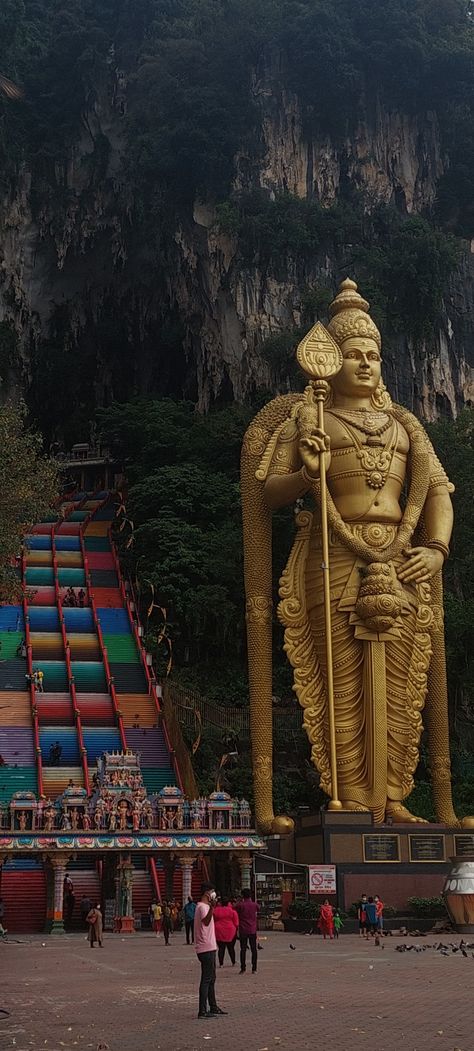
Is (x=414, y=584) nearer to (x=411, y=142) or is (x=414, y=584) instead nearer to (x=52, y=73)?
(x=411, y=142)

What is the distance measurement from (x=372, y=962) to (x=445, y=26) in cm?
3319

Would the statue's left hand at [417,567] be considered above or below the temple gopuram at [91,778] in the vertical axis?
above

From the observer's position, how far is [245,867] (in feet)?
52.5

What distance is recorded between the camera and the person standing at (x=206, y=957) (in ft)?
21.5

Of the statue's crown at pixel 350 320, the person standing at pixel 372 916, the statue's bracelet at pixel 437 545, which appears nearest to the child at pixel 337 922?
the person standing at pixel 372 916

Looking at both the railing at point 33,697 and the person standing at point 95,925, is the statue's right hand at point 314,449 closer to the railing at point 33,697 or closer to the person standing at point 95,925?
the railing at point 33,697

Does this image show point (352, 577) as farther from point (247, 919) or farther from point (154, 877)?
point (247, 919)

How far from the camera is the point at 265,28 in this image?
35250mm

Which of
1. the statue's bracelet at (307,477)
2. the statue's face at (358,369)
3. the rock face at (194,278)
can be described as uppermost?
the rock face at (194,278)

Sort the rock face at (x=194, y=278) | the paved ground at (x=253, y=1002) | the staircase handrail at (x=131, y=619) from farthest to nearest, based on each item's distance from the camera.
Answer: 1. the rock face at (x=194, y=278)
2. the staircase handrail at (x=131, y=619)
3. the paved ground at (x=253, y=1002)

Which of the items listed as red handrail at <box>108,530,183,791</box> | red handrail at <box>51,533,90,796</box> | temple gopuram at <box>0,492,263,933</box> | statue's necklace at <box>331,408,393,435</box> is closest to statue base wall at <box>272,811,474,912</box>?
temple gopuram at <box>0,492,263,933</box>

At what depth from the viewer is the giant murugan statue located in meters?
15.9

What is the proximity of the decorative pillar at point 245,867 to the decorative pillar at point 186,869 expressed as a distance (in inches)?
24.5

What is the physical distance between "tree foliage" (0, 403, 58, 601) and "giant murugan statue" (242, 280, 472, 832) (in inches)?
134
